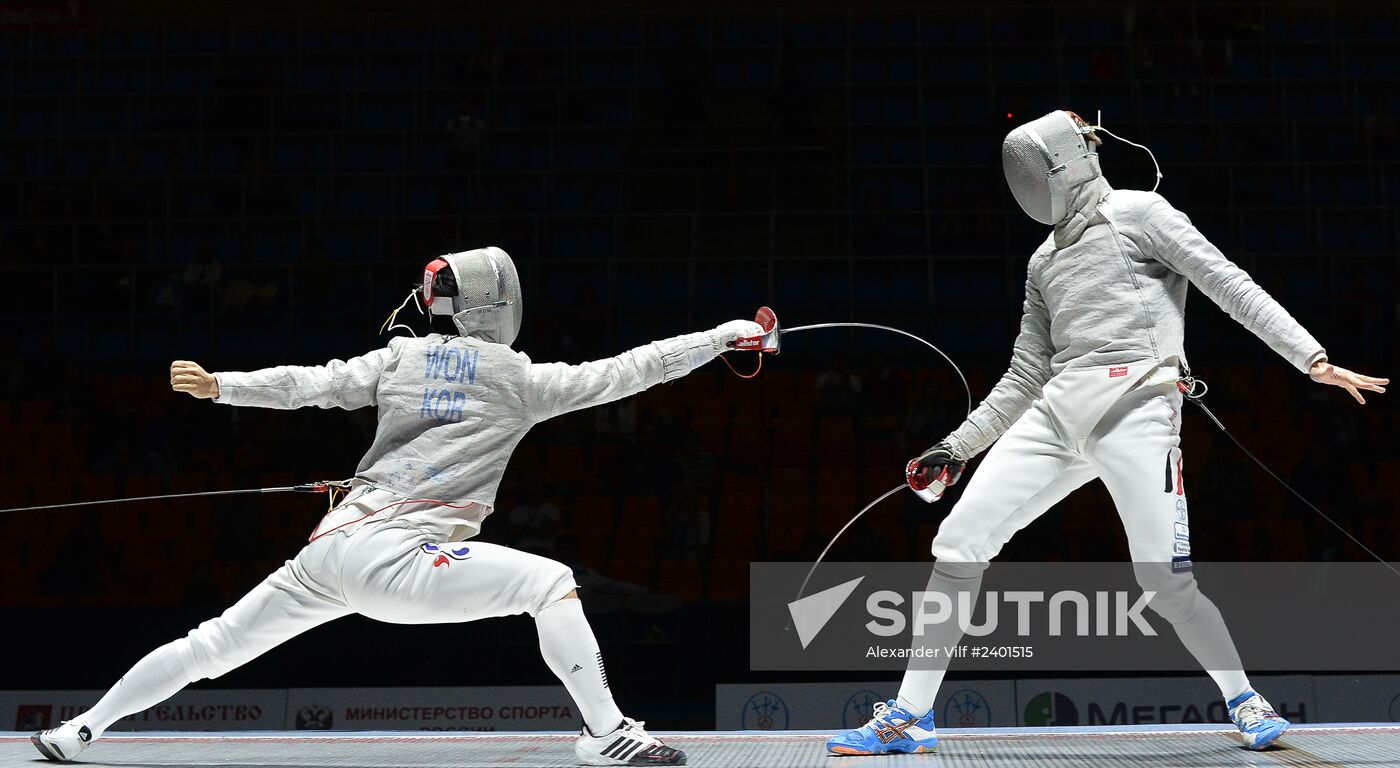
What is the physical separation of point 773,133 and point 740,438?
2323 millimetres

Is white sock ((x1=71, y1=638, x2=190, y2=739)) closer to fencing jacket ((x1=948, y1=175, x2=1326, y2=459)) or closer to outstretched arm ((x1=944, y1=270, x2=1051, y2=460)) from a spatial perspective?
outstretched arm ((x1=944, y1=270, x2=1051, y2=460))

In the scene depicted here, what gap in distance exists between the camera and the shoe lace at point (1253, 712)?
8.43ft

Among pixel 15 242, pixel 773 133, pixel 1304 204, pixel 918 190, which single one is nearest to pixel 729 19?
pixel 773 133

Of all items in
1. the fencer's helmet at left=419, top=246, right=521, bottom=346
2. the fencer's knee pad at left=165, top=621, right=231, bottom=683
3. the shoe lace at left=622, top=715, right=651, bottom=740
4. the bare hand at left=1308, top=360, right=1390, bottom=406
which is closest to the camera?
the bare hand at left=1308, top=360, right=1390, bottom=406

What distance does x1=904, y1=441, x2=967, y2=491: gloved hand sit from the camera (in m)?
2.79

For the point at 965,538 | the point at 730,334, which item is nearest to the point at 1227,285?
the point at 965,538

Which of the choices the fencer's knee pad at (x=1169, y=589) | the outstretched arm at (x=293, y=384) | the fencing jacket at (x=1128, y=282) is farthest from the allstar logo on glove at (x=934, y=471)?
the outstretched arm at (x=293, y=384)

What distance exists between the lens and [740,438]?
654 cm

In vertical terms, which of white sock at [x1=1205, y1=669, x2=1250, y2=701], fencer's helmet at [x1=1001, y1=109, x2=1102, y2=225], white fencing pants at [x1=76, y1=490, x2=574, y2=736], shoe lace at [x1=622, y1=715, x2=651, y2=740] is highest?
fencer's helmet at [x1=1001, y1=109, x2=1102, y2=225]

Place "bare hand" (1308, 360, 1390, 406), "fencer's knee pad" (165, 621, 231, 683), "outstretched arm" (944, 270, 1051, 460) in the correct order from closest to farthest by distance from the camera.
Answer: "bare hand" (1308, 360, 1390, 406), "fencer's knee pad" (165, 621, 231, 683), "outstretched arm" (944, 270, 1051, 460)

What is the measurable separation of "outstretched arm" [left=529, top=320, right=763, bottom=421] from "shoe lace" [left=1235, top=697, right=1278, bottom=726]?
4.23 ft

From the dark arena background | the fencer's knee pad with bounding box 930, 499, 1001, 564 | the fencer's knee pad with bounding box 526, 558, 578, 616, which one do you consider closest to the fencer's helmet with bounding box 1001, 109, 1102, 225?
the fencer's knee pad with bounding box 930, 499, 1001, 564

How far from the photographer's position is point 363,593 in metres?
2.46

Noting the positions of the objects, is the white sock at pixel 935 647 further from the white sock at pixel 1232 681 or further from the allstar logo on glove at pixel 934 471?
the white sock at pixel 1232 681
